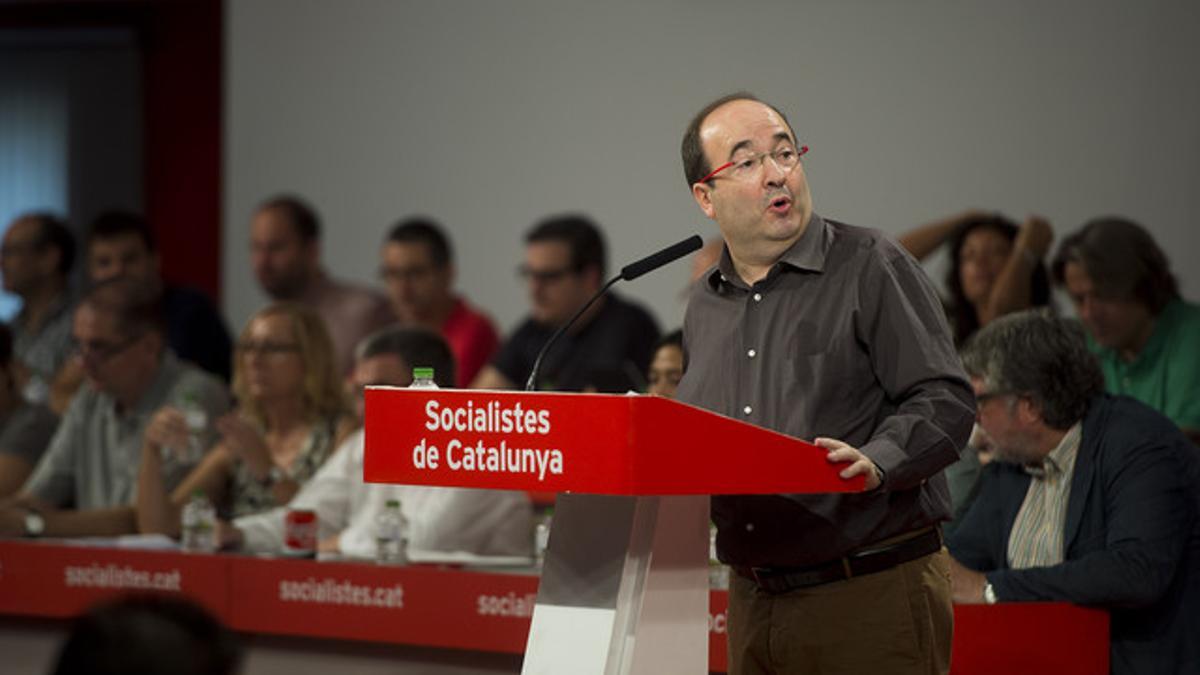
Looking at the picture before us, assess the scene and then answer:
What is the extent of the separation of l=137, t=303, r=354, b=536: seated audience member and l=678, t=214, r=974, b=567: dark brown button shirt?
244cm

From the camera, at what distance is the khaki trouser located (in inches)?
93.7

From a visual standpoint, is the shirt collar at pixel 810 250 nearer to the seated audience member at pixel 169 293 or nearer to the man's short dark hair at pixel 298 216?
the seated audience member at pixel 169 293

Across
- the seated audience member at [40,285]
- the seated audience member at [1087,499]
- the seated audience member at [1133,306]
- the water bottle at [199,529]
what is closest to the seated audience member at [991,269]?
the seated audience member at [1133,306]

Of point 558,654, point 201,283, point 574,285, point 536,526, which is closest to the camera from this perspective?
point 558,654

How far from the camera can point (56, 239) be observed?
6.24 meters

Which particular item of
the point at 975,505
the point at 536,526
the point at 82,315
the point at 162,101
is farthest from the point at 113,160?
the point at 975,505

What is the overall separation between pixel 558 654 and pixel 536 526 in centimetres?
207

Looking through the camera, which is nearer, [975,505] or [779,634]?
[779,634]

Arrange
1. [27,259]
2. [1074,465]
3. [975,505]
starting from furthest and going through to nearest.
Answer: [27,259]
[975,505]
[1074,465]

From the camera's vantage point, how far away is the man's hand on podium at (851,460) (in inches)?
85.2

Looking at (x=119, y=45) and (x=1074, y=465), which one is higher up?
(x=119, y=45)

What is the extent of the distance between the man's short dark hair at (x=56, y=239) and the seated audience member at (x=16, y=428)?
2.76ft

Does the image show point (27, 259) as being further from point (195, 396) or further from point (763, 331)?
point (763, 331)

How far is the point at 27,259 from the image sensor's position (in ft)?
20.4
